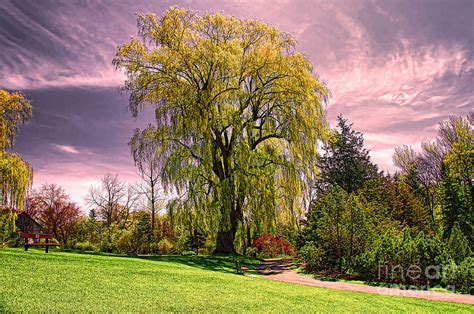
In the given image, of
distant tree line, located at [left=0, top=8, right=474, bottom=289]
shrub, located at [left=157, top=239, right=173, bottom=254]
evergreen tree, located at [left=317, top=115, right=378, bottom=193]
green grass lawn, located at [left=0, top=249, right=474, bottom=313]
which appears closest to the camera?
green grass lawn, located at [left=0, top=249, right=474, bottom=313]

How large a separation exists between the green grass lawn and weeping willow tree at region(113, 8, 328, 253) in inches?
332

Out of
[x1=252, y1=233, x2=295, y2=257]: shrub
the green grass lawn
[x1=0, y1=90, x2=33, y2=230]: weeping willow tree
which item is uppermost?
[x1=0, y1=90, x2=33, y2=230]: weeping willow tree

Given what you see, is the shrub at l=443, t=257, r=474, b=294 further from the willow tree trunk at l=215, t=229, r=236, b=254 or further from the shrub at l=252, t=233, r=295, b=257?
the shrub at l=252, t=233, r=295, b=257

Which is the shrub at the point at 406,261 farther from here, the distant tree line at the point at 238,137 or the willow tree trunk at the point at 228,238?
the willow tree trunk at the point at 228,238


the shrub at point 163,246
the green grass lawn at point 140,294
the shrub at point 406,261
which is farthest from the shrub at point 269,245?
the green grass lawn at point 140,294

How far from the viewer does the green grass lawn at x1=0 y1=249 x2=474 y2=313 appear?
5082mm

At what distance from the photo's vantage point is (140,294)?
585 centimetres

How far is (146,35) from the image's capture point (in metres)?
17.6

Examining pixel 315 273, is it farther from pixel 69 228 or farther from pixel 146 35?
pixel 69 228

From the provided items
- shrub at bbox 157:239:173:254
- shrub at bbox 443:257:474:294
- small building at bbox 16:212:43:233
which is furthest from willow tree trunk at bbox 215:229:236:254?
small building at bbox 16:212:43:233

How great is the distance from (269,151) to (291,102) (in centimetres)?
273

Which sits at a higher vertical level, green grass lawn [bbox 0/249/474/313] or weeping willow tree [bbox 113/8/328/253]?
weeping willow tree [bbox 113/8/328/253]

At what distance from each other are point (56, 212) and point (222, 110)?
106 ft

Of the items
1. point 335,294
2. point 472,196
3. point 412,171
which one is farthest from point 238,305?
point 412,171
